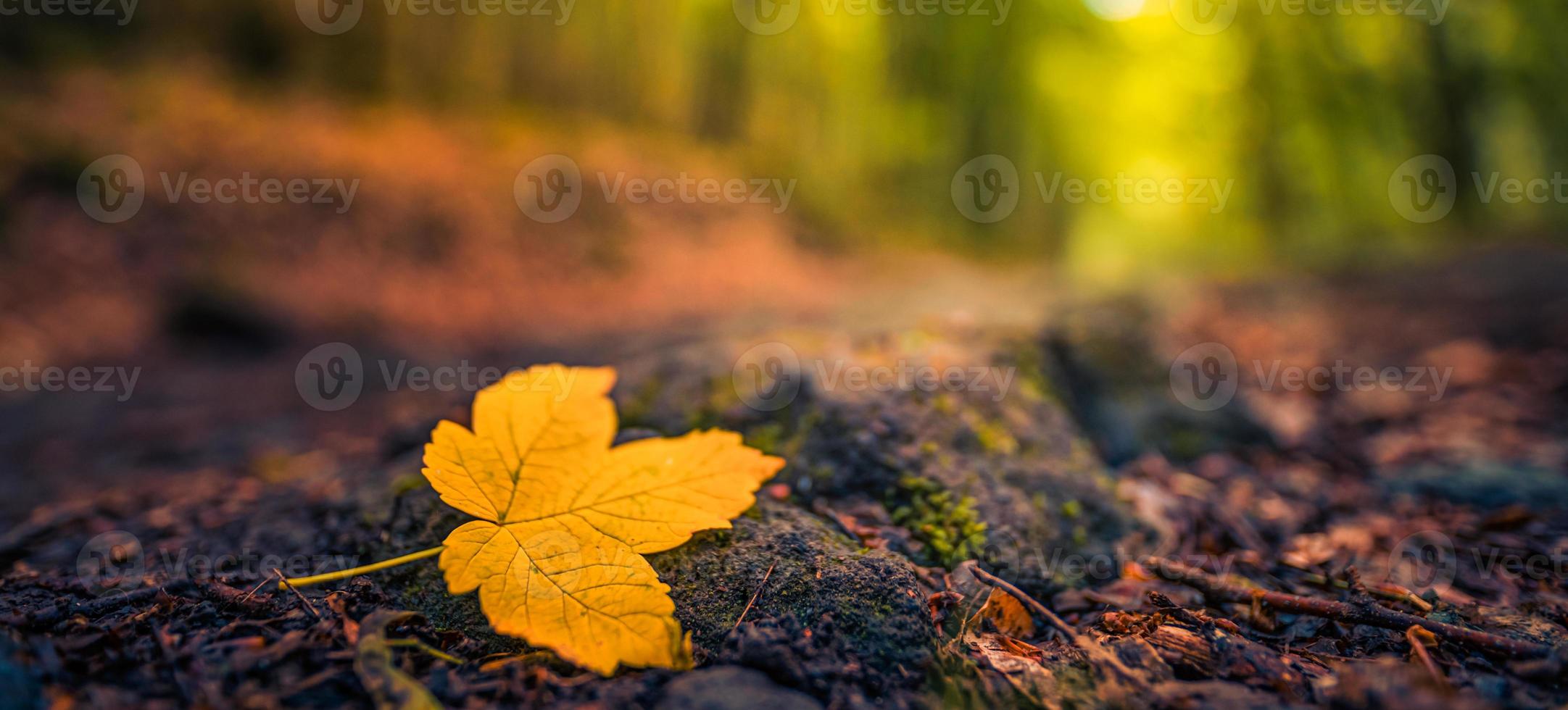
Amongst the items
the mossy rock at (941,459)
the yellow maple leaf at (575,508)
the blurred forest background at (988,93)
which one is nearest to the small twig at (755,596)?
the yellow maple leaf at (575,508)

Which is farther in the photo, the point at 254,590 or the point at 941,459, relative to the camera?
the point at 941,459

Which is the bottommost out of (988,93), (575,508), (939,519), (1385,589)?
(1385,589)

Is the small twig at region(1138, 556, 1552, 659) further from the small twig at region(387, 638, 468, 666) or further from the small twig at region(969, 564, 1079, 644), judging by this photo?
the small twig at region(387, 638, 468, 666)

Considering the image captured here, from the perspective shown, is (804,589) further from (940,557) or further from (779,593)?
(940,557)

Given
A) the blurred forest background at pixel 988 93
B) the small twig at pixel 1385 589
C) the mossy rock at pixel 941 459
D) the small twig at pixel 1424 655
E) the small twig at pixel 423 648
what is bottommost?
the small twig at pixel 1385 589

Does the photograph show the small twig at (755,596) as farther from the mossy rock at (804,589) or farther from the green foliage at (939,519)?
the green foliage at (939,519)

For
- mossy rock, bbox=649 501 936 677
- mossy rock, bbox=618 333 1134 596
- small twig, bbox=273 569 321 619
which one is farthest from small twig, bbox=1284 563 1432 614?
small twig, bbox=273 569 321 619

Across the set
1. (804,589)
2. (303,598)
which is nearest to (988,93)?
(804,589)
